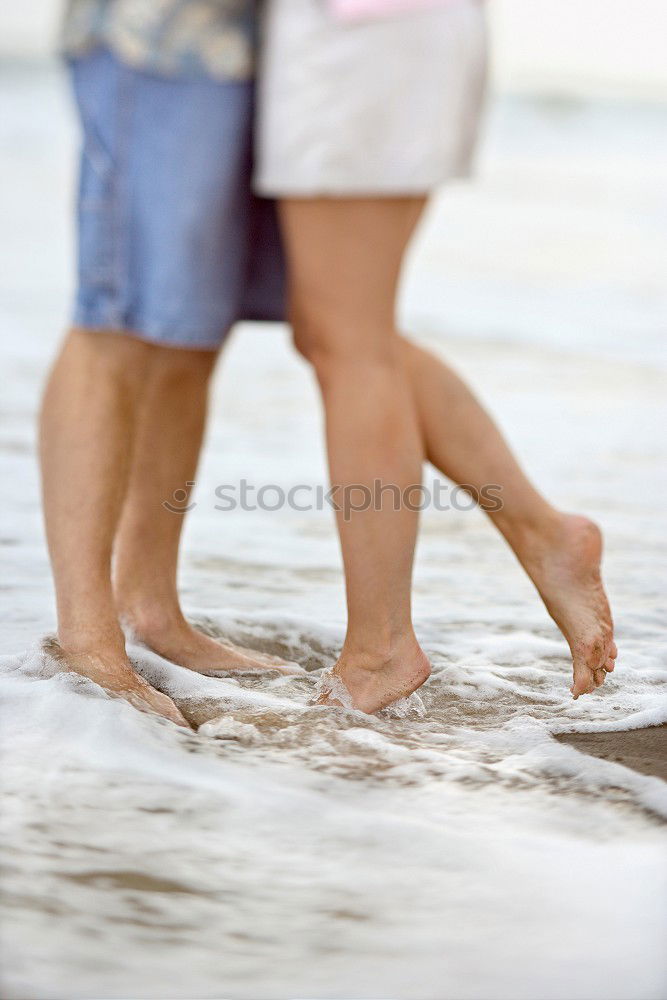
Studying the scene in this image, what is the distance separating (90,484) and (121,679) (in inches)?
9.5

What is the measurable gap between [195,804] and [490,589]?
1.02 m

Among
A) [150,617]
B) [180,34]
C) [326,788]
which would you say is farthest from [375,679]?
[180,34]

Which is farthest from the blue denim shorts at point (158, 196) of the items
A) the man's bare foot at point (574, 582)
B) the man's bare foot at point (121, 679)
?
the man's bare foot at point (574, 582)

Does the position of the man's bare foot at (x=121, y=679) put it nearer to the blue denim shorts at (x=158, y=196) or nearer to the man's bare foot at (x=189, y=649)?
the man's bare foot at (x=189, y=649)

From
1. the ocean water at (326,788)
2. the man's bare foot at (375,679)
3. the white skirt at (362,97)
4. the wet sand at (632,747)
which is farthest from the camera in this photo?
the man's bare foot at (375,679)

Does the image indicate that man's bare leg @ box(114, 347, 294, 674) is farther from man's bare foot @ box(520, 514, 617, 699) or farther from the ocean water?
man's bare foot @ box(520, 514, 617, 699)

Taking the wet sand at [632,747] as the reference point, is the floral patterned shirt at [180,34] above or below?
above

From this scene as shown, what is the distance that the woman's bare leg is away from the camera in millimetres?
1566

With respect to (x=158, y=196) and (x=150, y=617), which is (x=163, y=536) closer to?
(x=150, y=617)

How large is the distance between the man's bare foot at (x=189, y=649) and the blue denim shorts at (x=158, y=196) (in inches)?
18.4

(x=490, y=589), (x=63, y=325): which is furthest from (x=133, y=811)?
(x=63, y=325)

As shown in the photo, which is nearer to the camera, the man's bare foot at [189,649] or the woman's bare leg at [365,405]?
the woman's bare leg at [365,405]

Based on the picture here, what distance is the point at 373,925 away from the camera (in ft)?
3.90

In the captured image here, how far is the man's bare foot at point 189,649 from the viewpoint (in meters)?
1.88
